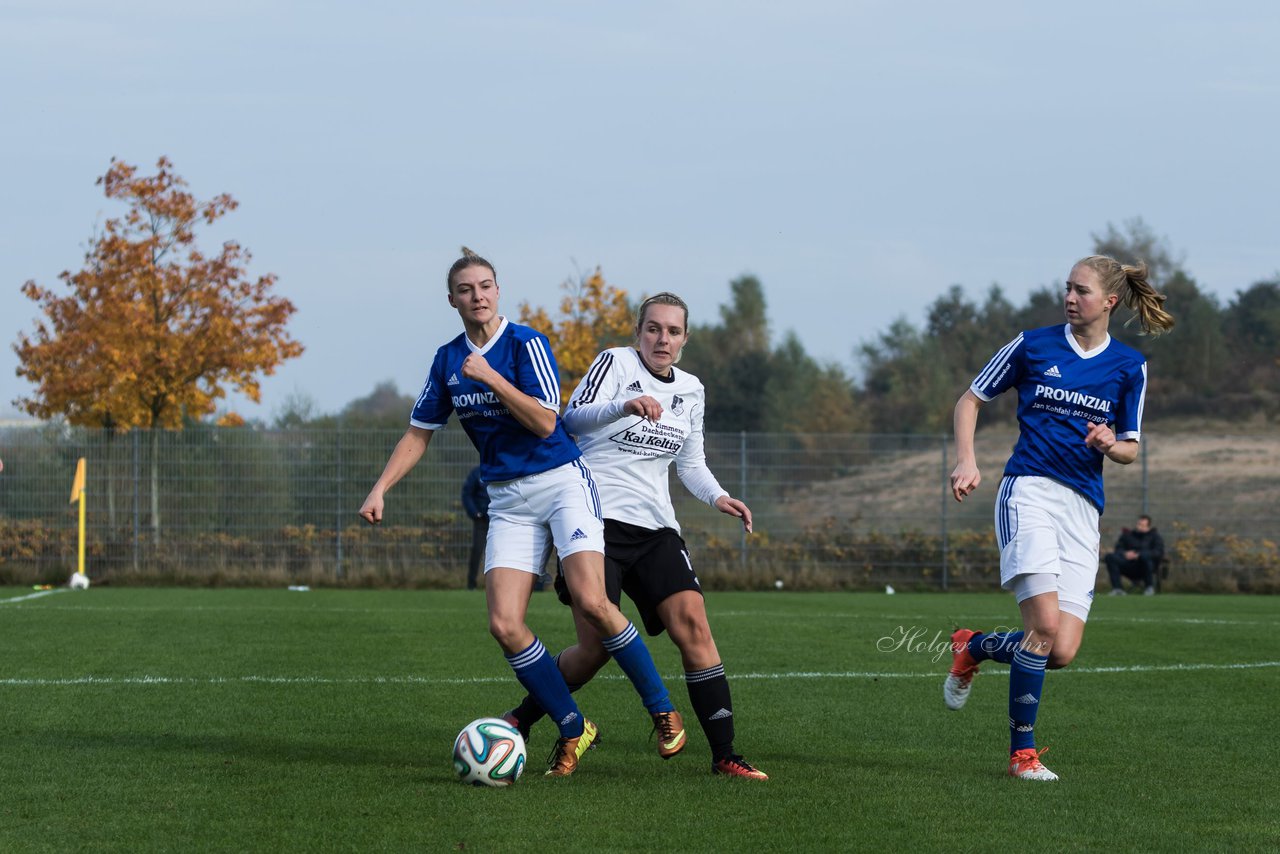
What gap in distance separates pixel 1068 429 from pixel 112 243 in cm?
2205

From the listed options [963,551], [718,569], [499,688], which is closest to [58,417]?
[718,569]

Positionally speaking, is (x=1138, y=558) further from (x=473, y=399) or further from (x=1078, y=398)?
(x=473, y=399)

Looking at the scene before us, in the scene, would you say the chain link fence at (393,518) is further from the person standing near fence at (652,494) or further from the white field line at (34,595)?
the person standing near fence at (652,494)

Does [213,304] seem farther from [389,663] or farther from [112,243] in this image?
[389,663]

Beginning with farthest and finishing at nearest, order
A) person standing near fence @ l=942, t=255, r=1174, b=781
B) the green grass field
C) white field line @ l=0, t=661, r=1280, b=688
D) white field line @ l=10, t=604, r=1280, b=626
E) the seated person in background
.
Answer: the seated person in background < white field line @ l=10, t=604, r=1280, b=626 < white field line @ l=0, t=661, r=1280, b=688 < person standing near fence @ l=942, t=255, r=1174, b=781 < the green grass field

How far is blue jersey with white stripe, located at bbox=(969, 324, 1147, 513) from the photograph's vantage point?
645cm

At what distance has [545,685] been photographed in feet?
20.5

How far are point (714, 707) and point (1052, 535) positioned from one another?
157 centimetres

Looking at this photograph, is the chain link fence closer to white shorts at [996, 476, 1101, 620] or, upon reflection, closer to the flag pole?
the flag pole

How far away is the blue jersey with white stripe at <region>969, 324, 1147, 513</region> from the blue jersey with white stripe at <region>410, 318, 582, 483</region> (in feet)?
6.22

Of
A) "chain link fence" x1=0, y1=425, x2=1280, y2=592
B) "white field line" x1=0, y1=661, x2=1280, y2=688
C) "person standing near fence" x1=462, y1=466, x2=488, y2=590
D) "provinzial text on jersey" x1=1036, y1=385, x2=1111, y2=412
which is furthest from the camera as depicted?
"chain link fence" x1=0, y1=425, x2=1280, y2=592

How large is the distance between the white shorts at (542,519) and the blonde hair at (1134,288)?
91.0 inches

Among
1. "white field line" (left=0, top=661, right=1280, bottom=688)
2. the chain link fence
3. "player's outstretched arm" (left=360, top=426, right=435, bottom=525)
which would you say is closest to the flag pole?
the chain link fence

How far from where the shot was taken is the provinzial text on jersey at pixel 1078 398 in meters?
6.44
